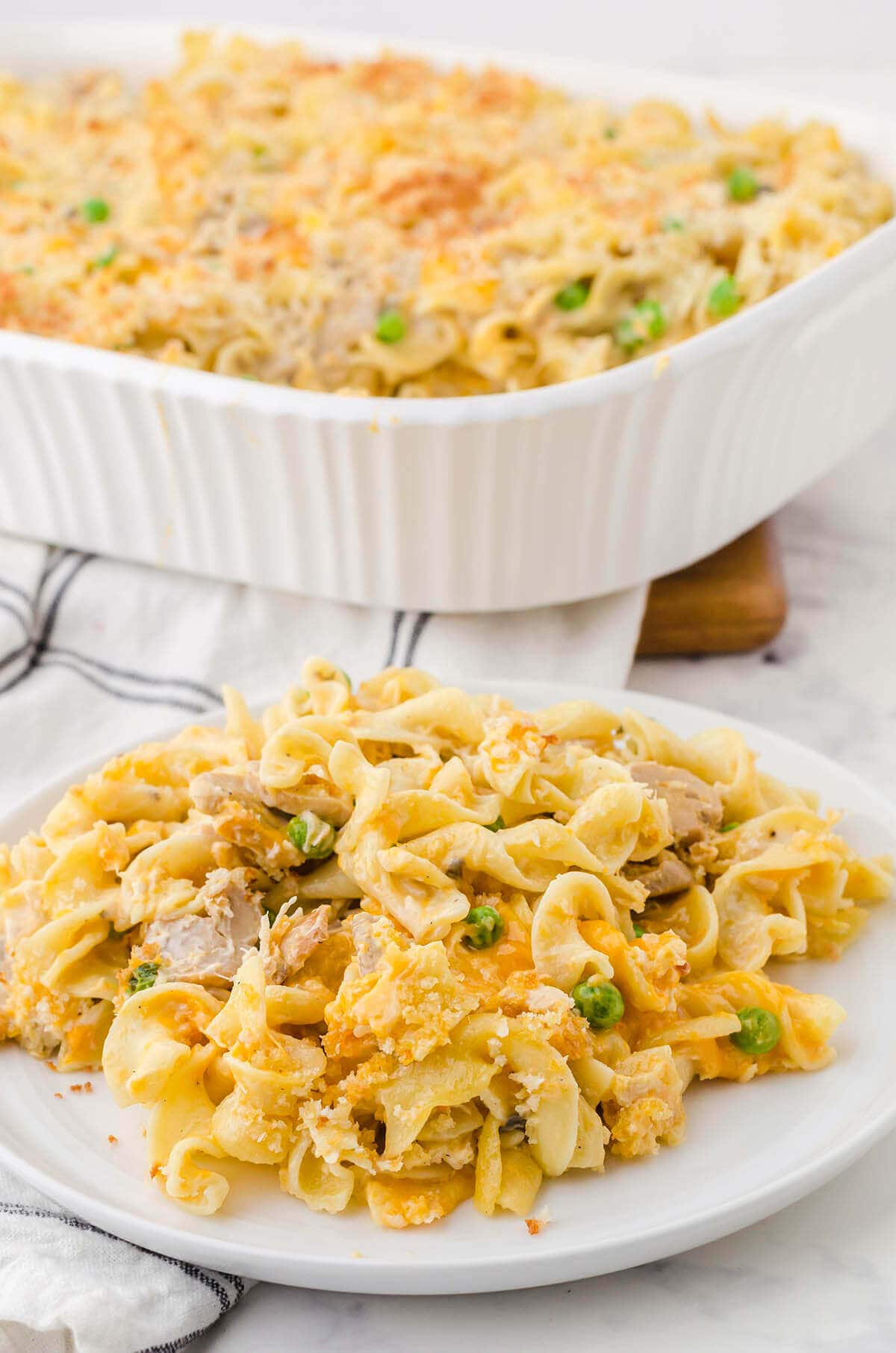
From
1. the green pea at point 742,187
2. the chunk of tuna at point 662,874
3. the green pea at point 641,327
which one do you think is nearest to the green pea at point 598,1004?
the chunk of tuna at point 662,874

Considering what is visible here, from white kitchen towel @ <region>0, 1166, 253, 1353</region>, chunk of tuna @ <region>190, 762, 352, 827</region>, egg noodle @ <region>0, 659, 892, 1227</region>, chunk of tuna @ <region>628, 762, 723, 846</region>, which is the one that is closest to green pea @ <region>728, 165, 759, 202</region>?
egg noodle @ <region>0, 659, 892, 1227</region>

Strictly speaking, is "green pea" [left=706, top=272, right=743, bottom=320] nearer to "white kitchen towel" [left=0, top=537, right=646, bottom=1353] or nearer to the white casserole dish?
the white casserole dish

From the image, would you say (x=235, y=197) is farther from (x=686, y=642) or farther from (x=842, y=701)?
(x=842, y=701)

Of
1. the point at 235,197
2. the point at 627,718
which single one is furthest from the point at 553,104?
the point at 627,718

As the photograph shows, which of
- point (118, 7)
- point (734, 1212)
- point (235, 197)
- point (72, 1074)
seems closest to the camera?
point (734, 1212)

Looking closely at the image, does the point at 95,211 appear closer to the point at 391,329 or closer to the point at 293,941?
the point at 391,329

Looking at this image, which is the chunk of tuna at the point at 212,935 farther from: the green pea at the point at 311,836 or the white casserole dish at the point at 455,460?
the white casserole dish at the point at 455,460
